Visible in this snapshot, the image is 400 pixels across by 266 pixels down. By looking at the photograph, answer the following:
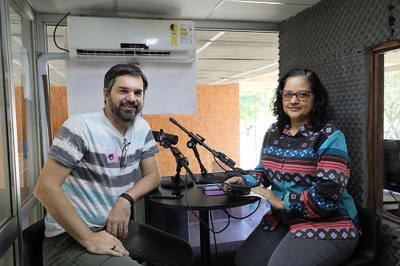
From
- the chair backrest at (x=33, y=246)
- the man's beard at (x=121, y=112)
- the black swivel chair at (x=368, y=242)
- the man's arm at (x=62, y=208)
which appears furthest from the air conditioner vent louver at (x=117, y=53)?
the black swivel chair at (x=368, y=242)

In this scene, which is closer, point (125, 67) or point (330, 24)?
point (125, 67)

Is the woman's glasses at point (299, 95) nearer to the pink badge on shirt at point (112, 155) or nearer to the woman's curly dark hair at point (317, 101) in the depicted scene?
the woman's curly dark hair at point (317, 101)

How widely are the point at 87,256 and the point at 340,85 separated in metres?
1.70

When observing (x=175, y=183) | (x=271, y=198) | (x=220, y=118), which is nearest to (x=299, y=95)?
(x=271, y=198)

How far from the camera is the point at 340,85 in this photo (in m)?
1.99

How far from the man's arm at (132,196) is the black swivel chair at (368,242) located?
3.38 feet

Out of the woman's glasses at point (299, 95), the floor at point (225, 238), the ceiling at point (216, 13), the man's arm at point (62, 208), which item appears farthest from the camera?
the floor at point (225, 238)

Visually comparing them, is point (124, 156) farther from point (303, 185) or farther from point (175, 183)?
point (303, 185)

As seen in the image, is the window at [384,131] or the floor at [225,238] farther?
the floor at [225,238]

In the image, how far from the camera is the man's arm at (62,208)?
4.38 ft

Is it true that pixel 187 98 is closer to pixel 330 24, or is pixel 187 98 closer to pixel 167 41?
pixel 167 41

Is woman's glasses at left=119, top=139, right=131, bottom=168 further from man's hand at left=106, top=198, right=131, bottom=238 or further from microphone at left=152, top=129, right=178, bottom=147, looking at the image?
microphone at left=152, top=129, right=178, bottom=147

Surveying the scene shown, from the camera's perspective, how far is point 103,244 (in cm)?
138

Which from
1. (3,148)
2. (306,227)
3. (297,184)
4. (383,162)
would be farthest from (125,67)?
(383,162)
